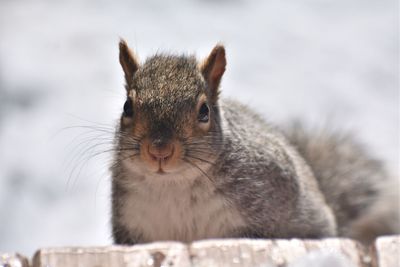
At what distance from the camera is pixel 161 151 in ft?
6.27

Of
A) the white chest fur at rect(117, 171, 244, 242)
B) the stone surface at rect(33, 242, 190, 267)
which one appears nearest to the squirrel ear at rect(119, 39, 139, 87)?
the white chest fur at rect(117, 171, 244, 242)

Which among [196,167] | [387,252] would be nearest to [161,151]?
[196,167]

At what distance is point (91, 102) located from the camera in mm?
3678

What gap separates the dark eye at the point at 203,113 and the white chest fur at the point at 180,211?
0.14 metres

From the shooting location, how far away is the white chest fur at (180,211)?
82.2 inches

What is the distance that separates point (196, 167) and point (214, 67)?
0.90ft

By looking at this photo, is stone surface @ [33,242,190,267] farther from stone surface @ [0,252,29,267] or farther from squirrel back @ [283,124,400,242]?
squirrel back @ [283,124,400,242]

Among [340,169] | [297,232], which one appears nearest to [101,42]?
[340,169]

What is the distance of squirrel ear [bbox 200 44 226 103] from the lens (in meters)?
2.15

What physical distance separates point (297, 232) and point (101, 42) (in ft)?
6.05

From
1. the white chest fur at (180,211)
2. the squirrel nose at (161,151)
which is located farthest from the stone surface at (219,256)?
the white chest fur at (180,211)

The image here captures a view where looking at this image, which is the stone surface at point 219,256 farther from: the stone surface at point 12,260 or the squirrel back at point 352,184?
the squirrel back at point 352,184

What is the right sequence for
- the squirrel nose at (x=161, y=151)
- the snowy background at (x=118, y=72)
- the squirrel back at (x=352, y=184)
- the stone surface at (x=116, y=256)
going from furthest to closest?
the snowy background at (x=118, y=72), the squirrel back at (x=352, y=184), the squirrel nose at (x=161, y=151), the stone surface at (x=116, y=256)

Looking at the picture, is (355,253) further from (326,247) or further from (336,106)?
(336,106)
